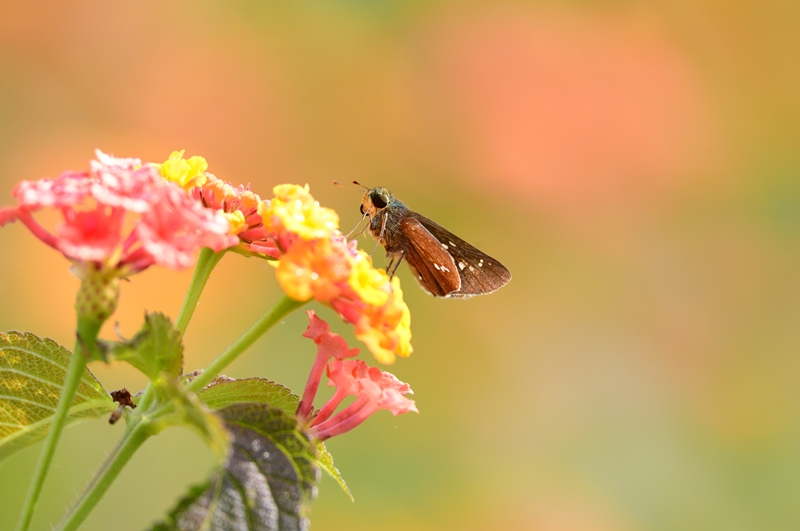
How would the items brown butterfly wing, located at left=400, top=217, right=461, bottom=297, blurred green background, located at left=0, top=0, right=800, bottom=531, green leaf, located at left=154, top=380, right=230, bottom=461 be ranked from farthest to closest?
blurred green background, located at left=0, top=0, right=800, bottom=531 < brown butterfly wing, located at left=400, top=217, right=461, bottom=297 < green leaf, located at left=154, top=380, right=230, bottom=461

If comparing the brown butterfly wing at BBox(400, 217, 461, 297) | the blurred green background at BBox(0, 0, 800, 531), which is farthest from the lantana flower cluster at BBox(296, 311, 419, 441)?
the blurred green background at BBox(0, 0, 800, 531)

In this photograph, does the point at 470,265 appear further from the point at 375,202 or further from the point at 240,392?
the point at 240,392

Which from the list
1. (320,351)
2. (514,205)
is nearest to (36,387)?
(320,351)

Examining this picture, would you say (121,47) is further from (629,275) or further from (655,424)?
(655,424)

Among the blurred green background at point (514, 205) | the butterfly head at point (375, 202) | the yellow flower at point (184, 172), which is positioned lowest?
the yellow flower at point (184, 172)

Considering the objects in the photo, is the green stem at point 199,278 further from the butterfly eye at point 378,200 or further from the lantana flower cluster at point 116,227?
the butterfly eye at point 378,200

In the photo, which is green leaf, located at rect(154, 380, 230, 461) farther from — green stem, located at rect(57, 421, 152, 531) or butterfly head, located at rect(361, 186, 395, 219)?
butterfly head, located at rect(361, 186, 395, 219)

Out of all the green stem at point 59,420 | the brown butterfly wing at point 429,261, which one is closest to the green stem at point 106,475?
the green stem at point 59,420
